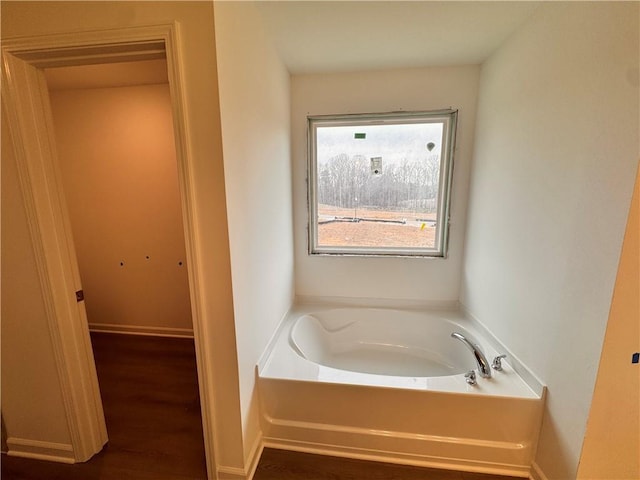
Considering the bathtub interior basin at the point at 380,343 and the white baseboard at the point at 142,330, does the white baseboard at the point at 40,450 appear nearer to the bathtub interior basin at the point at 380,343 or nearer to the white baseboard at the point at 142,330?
the white baseboard at the point at 142,330

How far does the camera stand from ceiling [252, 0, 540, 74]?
1.41m

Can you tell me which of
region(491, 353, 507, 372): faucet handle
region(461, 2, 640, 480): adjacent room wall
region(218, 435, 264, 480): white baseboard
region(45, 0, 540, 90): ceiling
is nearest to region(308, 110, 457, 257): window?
region(45, 0, 540, 90): ceiling

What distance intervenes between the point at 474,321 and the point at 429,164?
1288 millimetres

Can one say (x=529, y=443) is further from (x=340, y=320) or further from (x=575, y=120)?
(x=575, y=120)

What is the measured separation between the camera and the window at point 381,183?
88.2 inches

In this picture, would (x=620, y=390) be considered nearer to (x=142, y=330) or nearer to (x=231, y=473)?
(x=231, y=473)

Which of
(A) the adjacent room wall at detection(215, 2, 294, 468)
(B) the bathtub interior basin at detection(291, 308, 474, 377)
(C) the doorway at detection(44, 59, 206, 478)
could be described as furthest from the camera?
(B) the bathtub interior basin at detection(291, 308, 474, 377)

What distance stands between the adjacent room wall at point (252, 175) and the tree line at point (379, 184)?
505 mm

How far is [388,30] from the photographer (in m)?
1.60

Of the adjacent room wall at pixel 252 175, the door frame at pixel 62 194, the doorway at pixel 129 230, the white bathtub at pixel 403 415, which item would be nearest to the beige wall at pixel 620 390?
the white bathtub at pixel 403 415

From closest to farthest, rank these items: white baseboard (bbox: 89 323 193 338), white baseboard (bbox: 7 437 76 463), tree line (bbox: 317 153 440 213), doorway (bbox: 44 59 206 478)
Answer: white baseboard (bbox: 7 437 76 463) → doorway (bbox: 44 59 206 478) → tree line (bbox: 317 153 440 213) → white baseboard (bbox: 89 323 193 338)

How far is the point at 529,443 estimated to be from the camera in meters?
1.43

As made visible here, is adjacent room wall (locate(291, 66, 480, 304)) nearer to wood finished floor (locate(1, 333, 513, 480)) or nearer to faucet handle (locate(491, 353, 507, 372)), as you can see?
faucet handle (locate(491, 353, 507, 372))

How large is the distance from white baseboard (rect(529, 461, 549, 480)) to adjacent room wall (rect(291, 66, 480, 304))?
116cm
